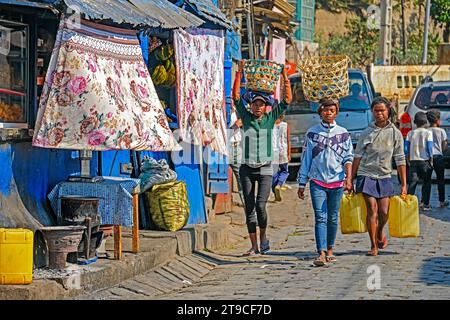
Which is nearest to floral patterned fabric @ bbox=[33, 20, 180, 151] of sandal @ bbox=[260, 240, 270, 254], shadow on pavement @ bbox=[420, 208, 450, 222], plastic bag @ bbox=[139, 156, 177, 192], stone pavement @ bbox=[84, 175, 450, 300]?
stone pavement @ bbox=[84, 175, 450, 300]

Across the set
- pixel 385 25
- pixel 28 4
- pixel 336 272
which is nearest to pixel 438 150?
pixel 336 272

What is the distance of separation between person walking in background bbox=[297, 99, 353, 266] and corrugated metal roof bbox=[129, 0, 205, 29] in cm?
182

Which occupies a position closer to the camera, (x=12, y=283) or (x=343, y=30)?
(x=12, y=283)

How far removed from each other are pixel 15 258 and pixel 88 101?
1.78m

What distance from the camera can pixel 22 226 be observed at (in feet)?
31.6

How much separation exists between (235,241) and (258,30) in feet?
30.5

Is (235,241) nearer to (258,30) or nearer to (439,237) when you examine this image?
(439,237)

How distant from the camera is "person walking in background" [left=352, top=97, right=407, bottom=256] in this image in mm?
11945

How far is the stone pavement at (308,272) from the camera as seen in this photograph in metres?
9.63

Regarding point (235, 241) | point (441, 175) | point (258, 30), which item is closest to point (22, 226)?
point (235, 241)

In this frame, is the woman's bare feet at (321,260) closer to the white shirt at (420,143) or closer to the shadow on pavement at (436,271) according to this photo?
the shadow on pavement at (436,271)

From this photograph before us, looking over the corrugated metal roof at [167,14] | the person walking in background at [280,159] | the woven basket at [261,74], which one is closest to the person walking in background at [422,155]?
the person walking in background at [280,159]

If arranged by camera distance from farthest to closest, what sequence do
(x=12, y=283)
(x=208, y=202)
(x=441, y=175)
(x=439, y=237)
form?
1. (x=441, y=175)
2. (x=208, y=202)
3. (x=439, y=237)
4. (x=12, y=283)

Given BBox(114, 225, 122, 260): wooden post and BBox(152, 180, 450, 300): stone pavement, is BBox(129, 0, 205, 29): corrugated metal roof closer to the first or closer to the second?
BBox(114, 225, 122, 260): wooden post
